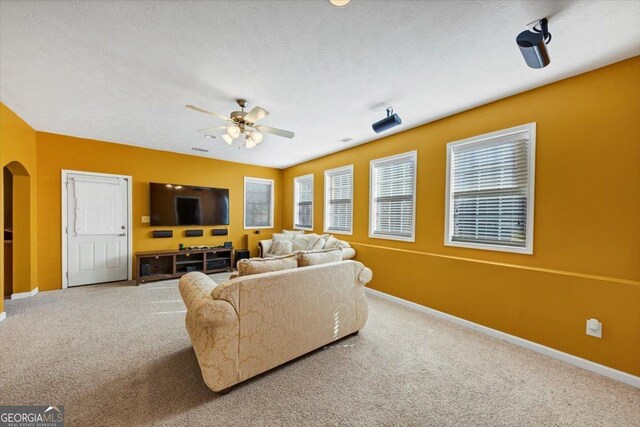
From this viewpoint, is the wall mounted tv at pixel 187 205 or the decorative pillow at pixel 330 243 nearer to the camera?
the decorative pillow at pixel 330 243

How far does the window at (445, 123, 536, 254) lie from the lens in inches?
103

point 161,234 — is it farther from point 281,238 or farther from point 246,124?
point 246,124

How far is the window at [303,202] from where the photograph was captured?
5.95 m

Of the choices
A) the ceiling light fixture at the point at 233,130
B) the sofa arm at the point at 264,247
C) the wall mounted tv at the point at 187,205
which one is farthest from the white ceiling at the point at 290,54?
the sofa arm at the point at 264,247

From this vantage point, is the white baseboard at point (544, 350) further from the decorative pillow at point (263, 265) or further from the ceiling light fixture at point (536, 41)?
the ceiling light fixture at point (536, 41)

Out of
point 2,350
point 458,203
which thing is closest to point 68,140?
point 2,350

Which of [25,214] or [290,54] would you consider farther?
[25,214]

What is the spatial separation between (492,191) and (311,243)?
10.4 ft

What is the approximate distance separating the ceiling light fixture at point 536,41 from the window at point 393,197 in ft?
6.25

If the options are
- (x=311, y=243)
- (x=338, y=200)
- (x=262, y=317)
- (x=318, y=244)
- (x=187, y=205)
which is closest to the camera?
(x=262, y=317)

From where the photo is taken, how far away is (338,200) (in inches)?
204

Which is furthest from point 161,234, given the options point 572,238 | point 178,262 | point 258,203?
point 572,238

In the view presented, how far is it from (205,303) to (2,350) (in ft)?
8.08

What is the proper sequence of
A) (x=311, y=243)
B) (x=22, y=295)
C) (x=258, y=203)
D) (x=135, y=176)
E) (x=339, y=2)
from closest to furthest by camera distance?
(x=339, y=2) → (x=22, y=295) → (x=135, y=176) → (x=311, y=243) → (x=258, y=203)
